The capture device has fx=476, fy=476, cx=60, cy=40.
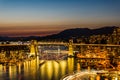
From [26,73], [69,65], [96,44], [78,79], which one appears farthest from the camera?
[96,44]

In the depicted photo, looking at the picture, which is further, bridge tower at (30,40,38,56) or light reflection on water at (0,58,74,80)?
bridge tower at (30,40,38,56)

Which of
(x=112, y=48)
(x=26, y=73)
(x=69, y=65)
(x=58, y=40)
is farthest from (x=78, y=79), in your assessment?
(x=58, y=40)

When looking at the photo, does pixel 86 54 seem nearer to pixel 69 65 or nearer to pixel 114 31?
pixel 114 31

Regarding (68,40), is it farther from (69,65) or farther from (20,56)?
(69,65)

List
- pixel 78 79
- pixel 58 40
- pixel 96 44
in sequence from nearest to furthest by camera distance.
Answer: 1. pixel 78 79
2. pixel 96 44
3. pixel 58 40

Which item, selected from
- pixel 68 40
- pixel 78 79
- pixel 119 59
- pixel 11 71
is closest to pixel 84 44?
pixel 68 40

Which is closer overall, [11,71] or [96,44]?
[11,71]

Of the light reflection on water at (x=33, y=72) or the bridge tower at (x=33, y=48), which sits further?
the bridge tower at (x=33, y=48)

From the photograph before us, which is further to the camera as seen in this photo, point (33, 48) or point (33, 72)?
point (33, 48)

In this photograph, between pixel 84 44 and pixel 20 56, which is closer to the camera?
pixel 20 56

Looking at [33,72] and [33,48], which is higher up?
[33,72]
